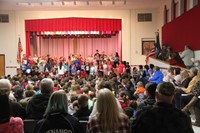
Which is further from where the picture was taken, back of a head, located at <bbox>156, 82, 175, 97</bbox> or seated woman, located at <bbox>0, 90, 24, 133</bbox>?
seated woman, located at <bbox>0, 90, 24, 133</bbox>

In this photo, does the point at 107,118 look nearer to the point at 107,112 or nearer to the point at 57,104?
the point at 107,112

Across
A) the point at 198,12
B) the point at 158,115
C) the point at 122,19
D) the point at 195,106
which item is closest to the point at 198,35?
the point at 198,12

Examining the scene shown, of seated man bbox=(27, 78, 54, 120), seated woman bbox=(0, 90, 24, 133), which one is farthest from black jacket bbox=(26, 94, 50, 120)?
seated woman bbox=(0, 90, 24, 133)

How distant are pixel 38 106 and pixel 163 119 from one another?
6.07 feet

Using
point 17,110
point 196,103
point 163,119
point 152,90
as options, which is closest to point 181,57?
point 196,103

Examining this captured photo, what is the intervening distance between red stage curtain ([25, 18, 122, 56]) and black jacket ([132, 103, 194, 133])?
47.6 feet

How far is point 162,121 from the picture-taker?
228 cm

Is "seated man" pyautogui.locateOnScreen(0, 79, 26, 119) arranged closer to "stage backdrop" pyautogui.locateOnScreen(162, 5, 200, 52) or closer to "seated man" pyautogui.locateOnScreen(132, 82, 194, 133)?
"seated man" pyautogui.locateOnScreen(132, 82, 194, 133)

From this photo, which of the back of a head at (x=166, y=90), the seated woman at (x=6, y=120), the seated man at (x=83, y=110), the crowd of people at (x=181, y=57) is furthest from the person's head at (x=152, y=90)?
the crowd of people at (x=181, y=57)

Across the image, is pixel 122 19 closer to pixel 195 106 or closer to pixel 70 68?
pixel 70 68

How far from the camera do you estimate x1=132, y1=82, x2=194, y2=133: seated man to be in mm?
2273

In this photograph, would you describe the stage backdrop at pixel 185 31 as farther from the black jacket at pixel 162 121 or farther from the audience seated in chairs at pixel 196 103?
the black jacket at pixel 162 121

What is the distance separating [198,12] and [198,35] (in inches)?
30.4

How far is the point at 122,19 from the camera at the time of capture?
55.4 feet
